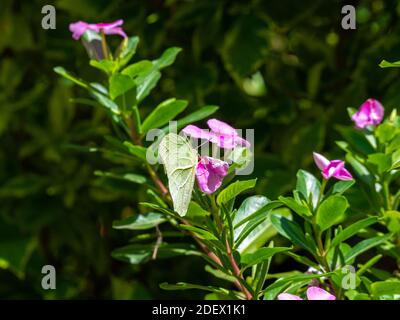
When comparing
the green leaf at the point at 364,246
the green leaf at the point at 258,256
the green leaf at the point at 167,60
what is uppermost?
the green leaf at the point at 167,60

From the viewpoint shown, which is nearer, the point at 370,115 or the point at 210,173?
the point at 210,173

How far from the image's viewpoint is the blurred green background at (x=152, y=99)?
5.87ft

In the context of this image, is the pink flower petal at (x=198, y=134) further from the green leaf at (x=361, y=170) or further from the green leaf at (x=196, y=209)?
the green leaf at (x=361, y=170)

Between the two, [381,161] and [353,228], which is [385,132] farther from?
[353,228]

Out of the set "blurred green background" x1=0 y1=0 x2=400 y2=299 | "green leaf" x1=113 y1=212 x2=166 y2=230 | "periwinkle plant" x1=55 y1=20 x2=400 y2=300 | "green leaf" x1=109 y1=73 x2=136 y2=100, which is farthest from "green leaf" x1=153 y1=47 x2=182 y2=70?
"blurred green background" x1=0 y1=0 x2=400 y2=299

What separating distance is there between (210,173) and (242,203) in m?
0.16

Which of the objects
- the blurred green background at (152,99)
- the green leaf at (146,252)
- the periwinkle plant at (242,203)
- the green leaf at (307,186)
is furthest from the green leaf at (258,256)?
the blurred green background at (152,99)

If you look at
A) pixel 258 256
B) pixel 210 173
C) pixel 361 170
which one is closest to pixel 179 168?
pixel 210 173

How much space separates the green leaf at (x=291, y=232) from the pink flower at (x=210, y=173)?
180mm

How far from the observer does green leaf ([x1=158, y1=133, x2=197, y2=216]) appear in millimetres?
827

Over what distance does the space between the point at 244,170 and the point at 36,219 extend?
109cm

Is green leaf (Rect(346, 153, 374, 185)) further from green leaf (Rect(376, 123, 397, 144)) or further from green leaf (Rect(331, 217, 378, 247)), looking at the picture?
green leaf (Rect(331, 217, 378, 247))

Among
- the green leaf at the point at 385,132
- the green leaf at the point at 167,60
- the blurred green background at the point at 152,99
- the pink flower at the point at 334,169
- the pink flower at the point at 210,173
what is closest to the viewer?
the pink flower at the point at 210,173

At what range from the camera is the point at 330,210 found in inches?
36.3
